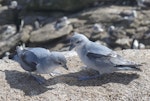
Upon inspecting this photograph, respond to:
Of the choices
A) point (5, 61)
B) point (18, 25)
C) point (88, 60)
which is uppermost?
point (88, 60)

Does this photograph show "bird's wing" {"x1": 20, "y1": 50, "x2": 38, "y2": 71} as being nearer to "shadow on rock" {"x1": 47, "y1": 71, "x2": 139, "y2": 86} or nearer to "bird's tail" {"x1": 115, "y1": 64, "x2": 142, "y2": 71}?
"shadow on rock" {"x1": 47, "y1": 71, "x2": 139, "y2": 86}

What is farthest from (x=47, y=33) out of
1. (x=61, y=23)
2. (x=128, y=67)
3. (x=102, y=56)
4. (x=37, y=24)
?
(x=128, y=67)

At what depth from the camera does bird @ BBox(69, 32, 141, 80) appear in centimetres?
494

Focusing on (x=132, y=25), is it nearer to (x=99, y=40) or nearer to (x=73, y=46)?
(x=99, y=40)

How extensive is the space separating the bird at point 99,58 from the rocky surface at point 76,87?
0.57 feet

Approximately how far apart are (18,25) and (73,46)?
925cm

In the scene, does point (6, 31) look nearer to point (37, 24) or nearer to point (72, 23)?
→ point (37, 24)

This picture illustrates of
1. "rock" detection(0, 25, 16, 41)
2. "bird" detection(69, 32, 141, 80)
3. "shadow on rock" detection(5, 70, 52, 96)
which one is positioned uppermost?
"bird" detection(69, 32, 141, 80)

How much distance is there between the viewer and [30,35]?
42.2 feet

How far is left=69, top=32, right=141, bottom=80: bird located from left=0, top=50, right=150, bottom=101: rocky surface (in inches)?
6.9

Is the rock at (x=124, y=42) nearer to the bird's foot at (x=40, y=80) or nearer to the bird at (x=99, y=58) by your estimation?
the bird at (x=99, y=58)

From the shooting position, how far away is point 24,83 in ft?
16.5

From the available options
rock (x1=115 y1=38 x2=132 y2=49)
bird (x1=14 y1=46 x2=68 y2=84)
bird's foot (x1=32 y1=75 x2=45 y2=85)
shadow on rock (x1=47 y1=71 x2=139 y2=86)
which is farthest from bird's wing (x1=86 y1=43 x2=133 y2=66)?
rock (x1=115 y1=38 x2=132 y2=49)

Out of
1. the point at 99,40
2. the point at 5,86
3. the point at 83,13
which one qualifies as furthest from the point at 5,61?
the point at 83,13
